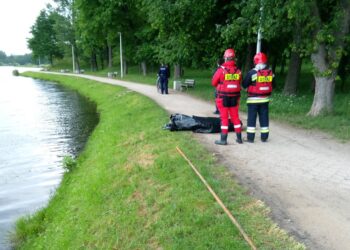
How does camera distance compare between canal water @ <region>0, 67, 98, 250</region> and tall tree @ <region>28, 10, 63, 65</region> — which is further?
tall tree @ <region>28, 10, 63, 65</region>

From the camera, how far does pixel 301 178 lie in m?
6.52

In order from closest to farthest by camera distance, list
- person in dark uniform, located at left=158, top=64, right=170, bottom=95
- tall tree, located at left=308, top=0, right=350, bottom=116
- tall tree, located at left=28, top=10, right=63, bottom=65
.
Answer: tall tree, located at left=308, top=0, right=350, bottom=116
person in dark uniform, located at left=158, top=64, right=170, bottom=95
tall tree, located at left=28, top=10, right=63, bottom=65

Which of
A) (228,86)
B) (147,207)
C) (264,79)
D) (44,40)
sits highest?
(44,40)

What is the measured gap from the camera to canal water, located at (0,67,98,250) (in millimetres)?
8906

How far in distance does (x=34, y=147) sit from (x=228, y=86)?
8441 millimetres

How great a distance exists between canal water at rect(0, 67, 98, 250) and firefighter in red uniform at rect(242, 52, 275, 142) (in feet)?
17.4

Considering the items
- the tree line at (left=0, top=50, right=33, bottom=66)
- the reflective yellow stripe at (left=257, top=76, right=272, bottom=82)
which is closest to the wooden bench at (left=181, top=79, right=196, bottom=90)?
the reflective yellow stripe at (left=257, top=76, right=272, bottom=82)

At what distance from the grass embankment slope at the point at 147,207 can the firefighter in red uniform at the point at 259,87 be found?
61.8 inches

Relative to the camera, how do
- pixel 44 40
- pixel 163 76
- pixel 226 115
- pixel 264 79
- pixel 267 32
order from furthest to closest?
pixel 44 40, pixel 163 76, pixel 267 32, pixel 226 115, pixel 264 79

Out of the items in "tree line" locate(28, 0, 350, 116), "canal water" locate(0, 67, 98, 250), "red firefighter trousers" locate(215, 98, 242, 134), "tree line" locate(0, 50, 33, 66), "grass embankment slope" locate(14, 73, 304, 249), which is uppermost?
"tree line" locate(0, 50, 33, 66)

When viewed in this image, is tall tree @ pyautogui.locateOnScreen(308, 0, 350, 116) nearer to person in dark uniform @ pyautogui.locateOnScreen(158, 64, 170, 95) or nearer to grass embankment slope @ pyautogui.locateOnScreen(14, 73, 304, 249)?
grass embankment slope @ pyautogui.locateOnScreen(14, 73, 304, 249)

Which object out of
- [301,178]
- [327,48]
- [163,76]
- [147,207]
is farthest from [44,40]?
[301,178]

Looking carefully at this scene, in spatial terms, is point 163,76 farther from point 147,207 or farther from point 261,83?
point 147,207

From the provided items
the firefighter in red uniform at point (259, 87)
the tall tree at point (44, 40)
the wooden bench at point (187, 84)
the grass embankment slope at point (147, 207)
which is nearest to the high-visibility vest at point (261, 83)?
the firefighter in red uniform at point (259, 87)
